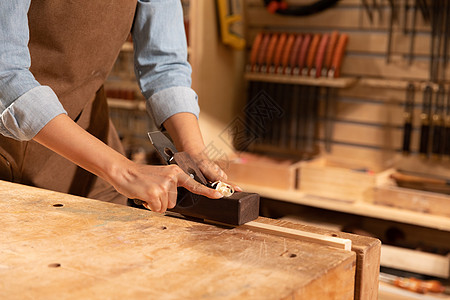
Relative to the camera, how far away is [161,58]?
59.6 inches

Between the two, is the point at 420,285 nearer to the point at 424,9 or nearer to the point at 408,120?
the point at 408,120

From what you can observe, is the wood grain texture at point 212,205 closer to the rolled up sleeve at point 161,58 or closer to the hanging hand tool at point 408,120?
the rolled up sleeve at point 161,58

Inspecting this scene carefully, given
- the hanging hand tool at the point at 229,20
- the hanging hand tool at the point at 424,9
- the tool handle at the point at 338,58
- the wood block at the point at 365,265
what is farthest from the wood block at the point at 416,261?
the wood block at the point at 365,265

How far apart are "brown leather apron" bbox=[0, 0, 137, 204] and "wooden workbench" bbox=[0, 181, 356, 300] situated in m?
0.36

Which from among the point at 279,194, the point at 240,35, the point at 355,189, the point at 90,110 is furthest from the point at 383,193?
the point at 90,110

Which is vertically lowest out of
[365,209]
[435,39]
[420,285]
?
[420,285]

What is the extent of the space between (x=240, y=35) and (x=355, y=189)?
40.6 inches

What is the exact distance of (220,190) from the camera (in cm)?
113

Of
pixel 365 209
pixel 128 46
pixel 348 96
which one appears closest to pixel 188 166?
pixel 365 209

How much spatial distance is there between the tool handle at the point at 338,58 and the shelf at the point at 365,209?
61 centimetres

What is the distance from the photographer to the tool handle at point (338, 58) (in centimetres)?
287

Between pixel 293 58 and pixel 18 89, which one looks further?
pixel 293 58

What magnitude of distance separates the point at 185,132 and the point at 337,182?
4.98 ft

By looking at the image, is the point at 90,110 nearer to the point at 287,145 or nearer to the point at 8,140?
the point at 8,140
